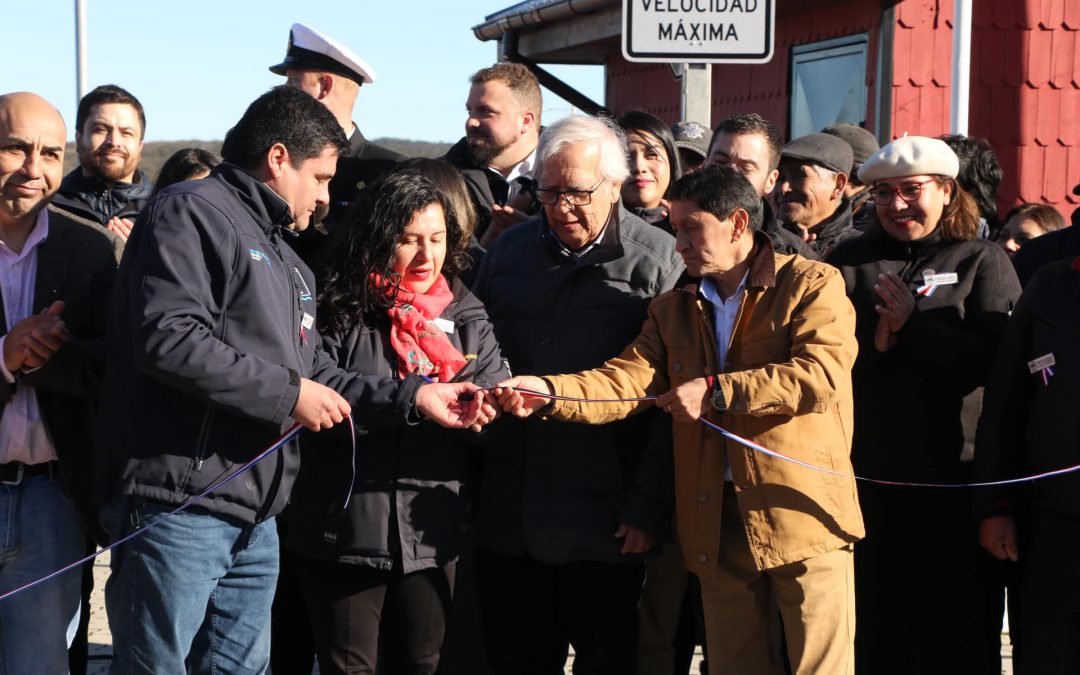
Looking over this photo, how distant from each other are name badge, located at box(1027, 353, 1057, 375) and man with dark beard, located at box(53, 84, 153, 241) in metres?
3.94

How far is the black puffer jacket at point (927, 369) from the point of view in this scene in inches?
175

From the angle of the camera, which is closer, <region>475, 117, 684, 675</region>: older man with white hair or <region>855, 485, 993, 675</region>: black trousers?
<region>475, 117, 684, 675</region>: older man with white hair

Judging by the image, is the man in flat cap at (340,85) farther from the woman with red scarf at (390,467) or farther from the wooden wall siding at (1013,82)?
the wooden wall siding at (1013,82)

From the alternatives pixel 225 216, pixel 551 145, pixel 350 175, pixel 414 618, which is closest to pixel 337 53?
pixel 350 175

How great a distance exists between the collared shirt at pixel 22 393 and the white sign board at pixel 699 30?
2655 millimetres

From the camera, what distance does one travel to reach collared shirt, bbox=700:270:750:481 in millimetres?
4188

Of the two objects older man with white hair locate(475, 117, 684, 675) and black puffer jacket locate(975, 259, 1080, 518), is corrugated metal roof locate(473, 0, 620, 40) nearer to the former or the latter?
older man with white hair locate(475, 117, 684, 675)

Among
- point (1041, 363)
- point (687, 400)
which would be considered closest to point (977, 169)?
point (1041, 363)

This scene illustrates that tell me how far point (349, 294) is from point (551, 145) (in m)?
0.89

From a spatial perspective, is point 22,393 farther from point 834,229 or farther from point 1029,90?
point 1029,90

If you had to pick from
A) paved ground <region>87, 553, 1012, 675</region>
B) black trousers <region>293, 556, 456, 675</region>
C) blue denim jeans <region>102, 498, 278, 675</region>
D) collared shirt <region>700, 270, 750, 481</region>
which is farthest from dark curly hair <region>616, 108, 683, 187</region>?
blue denim jeans <region>102, 498, 278, 675</region>

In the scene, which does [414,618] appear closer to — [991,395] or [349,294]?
[349,294]

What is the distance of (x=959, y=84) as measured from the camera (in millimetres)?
8523

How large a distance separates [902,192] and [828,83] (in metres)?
6.53
